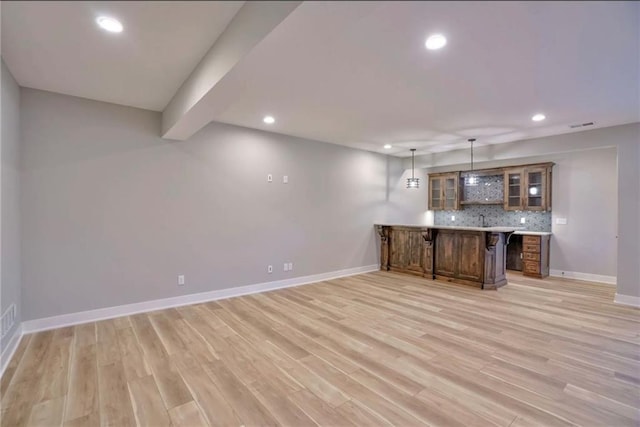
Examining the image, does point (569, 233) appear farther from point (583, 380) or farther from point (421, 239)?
point (583, 380)

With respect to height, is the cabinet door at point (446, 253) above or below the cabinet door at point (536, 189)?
below

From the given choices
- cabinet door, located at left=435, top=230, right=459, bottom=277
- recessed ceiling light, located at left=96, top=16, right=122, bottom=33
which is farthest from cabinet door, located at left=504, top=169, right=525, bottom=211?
recessed ceiling light, located at left=96, top=16, right=122, bottom=33

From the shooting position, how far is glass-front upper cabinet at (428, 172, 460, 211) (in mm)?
7309

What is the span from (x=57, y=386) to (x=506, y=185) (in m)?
7.61

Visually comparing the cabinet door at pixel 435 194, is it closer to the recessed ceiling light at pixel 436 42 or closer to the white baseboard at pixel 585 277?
the white baseboard at pixel 585 277

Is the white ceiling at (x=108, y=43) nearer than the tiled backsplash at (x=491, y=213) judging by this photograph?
Yes

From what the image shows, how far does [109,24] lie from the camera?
214cm

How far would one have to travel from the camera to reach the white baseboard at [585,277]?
5.58m

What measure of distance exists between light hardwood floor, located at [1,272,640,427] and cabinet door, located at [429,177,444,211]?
12.4 feet

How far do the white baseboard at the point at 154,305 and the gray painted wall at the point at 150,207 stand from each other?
0.07 meters

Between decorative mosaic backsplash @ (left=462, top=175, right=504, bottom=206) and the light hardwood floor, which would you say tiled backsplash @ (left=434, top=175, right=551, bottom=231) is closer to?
decorative mosaic backsplash @ (left=462, top=175, right=504, bottom=206)

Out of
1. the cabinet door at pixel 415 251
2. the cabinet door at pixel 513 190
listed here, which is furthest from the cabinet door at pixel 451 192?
the cabinet door at pixel 415 251

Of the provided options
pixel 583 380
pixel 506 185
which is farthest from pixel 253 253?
pixel 506 185

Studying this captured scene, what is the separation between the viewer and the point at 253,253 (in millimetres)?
4898
